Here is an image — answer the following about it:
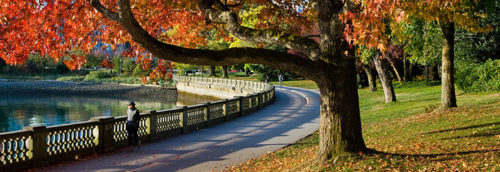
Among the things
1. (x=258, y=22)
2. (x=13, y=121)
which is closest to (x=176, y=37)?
(x=258, y=22)

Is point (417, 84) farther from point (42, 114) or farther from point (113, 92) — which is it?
point (113, 92)

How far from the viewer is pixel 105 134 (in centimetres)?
1401

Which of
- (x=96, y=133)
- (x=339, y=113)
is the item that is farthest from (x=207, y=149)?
(x=339, y=113)

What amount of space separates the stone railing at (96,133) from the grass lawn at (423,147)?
4813 millimetres

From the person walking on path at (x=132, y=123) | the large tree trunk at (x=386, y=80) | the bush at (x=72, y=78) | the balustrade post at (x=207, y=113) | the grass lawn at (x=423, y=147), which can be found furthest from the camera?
the bush at (x=72, y=78)

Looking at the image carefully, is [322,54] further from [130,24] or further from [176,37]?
[176,37]

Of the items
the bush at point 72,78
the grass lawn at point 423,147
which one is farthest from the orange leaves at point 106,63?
the bush at point 72,78

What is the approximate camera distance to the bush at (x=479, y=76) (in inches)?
1070

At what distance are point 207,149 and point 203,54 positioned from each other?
690 cm

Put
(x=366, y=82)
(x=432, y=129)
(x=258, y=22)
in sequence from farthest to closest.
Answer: (x=366, y=82) < (x=258, y=22) < (x=432, y=129)

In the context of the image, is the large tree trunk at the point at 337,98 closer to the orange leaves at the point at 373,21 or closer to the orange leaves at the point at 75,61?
the orange leaves at the point at 373,21

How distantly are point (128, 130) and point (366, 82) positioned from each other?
4402 centimetres

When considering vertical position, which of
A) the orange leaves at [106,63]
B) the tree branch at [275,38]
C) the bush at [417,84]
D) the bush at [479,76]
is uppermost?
the tree branch at [275,38]

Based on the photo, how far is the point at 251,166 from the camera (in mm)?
11609
